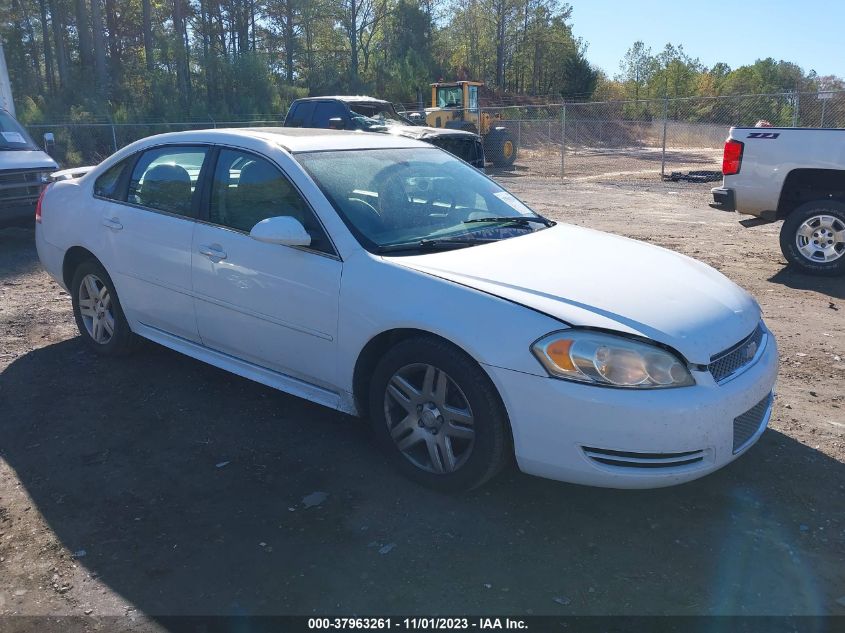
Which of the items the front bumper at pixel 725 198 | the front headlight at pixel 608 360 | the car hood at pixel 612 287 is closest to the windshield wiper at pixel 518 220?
the car hood at pixel 612 287

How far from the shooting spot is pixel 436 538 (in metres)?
3.16

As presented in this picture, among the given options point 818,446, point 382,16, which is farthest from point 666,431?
point 382,16

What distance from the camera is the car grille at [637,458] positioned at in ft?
9.93

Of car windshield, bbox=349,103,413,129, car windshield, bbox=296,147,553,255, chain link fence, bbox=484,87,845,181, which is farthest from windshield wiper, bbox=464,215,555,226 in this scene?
chain link fence, bbox=484,87,845,181

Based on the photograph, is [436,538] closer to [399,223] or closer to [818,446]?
[399,223]

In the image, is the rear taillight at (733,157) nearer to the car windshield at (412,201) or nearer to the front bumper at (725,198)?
the front bumper at (725,198)

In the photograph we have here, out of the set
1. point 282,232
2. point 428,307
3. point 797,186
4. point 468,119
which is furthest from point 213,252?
point 468,119

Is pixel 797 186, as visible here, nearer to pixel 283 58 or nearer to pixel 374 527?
pixel 374 527

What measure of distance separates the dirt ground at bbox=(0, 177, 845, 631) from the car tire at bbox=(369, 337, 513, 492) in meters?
0.16

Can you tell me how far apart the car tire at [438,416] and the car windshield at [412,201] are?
2.07ft

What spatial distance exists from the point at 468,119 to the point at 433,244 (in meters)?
22.7

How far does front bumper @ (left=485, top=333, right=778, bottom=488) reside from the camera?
2.97 metres

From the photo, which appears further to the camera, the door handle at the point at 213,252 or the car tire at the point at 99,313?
the car tire at the point at 99,313

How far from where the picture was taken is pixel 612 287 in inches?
135
